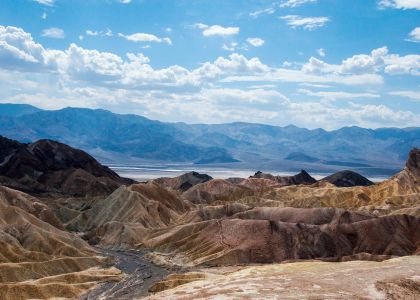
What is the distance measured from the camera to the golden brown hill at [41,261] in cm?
11350

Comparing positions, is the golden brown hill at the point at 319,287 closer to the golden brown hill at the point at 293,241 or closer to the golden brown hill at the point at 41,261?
the golden brown hill at the point at 41,261

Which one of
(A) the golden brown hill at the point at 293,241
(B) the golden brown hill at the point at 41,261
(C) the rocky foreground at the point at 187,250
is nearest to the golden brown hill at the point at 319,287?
(C) the rocky foreground at the point at 187,250

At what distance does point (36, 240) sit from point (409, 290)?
10456cm

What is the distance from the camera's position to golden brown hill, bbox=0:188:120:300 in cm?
11350

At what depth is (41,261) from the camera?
445 feet

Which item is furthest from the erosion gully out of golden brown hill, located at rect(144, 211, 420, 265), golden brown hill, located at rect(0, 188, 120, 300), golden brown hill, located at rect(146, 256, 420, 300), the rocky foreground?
golden brown hill, located at rect(146, 256, 420, 300)

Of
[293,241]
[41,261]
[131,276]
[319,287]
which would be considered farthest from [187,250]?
[319,287]

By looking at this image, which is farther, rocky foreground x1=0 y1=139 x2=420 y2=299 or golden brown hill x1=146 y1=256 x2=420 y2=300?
rocky foreground x1=0 y1=139 x2=420 y2=299

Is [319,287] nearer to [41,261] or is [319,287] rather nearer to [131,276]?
[131,276]

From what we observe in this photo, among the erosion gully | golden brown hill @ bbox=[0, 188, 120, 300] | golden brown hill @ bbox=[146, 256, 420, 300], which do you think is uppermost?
golden brown hill @ bbox=[146, 256, 420, 300]

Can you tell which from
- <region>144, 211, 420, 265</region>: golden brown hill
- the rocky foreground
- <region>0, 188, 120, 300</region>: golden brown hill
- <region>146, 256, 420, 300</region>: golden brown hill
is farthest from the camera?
<region>144, 211, 420, 265</region>: golden brown hill

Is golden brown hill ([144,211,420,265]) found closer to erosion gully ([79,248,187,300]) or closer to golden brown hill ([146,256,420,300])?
erosion gully ([79,248,187,300])

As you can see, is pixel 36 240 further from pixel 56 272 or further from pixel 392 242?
pixel 392 242

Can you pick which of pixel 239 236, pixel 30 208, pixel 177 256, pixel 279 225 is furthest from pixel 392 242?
pixel 30 208
